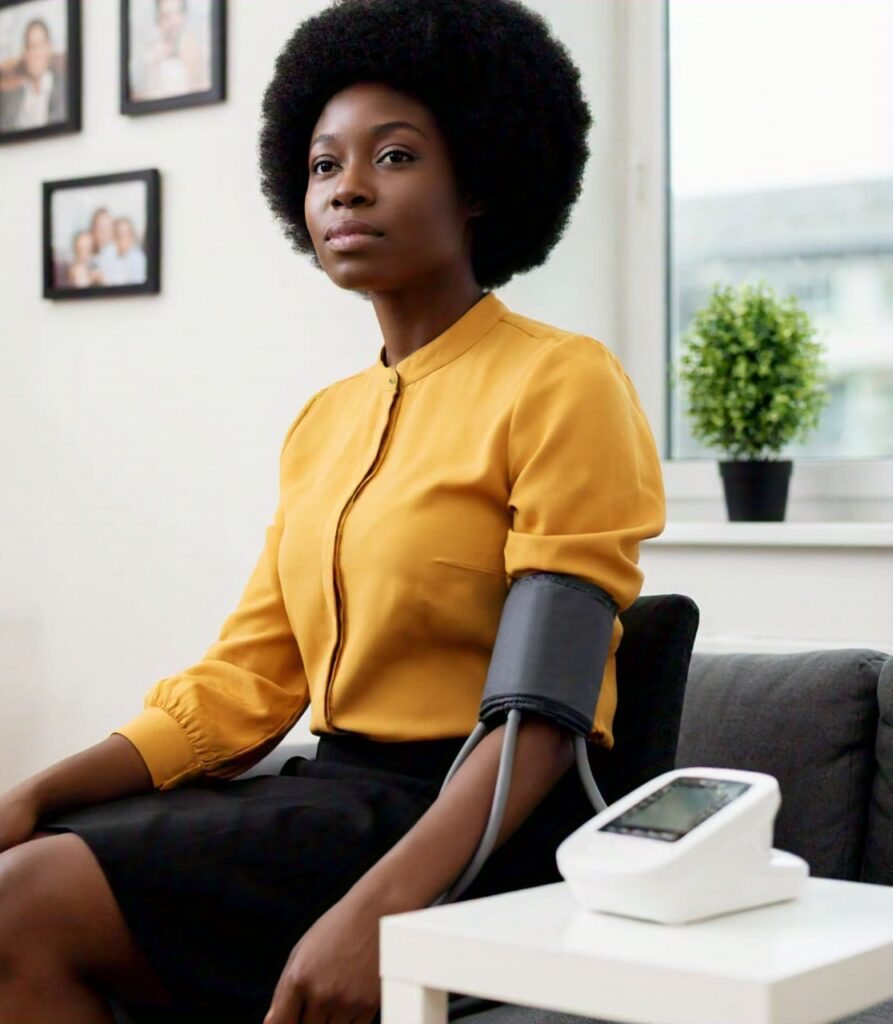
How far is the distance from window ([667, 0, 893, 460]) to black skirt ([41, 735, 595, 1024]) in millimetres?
1498

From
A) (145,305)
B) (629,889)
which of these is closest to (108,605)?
(145,305)

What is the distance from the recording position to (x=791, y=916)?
3.14ft

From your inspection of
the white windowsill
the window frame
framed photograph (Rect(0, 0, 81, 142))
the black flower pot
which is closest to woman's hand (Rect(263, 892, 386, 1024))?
the white windowsill

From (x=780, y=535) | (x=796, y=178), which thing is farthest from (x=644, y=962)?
(x=796, y=178)

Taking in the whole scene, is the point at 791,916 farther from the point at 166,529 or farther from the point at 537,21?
the point at 166,529

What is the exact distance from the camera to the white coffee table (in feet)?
2.68

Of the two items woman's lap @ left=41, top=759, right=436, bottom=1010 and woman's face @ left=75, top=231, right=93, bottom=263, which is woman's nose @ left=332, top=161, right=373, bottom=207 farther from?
woman's face @ left=75, top=231, right=93, bottom=263

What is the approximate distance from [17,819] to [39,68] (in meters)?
2.27

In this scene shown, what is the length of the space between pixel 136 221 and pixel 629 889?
2399 millimetres

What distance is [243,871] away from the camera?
119cm

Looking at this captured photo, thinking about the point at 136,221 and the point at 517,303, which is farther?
the point at 136,221

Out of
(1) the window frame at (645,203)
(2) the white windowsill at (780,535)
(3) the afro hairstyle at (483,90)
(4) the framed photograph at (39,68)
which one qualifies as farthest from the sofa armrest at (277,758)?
(4) the framed photograph at (39,68)

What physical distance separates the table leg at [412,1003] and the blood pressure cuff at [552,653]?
0.29m

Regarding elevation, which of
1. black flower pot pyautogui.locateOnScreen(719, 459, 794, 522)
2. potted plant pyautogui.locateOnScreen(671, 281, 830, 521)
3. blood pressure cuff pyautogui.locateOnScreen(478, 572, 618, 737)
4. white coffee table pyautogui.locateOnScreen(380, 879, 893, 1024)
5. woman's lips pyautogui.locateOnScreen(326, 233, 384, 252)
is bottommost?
white coffee table pyautogui.locateOnScreen(380, 879, 893, 1024)
